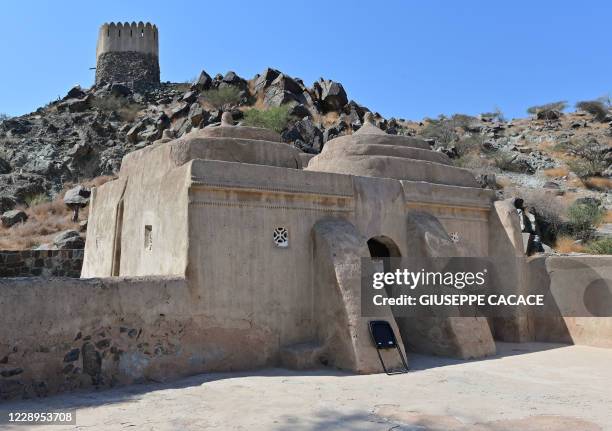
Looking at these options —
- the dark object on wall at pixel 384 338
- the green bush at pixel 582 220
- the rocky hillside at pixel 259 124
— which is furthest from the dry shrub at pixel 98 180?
the dark object on wall at pixel 384 338

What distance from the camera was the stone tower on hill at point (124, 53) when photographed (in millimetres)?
41812

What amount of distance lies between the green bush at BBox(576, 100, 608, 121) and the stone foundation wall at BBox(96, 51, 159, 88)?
113 feet

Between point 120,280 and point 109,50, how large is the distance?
3887 centimetres

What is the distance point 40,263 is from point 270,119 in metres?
19.1

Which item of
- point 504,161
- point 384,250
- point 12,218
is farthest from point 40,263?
point 504,161

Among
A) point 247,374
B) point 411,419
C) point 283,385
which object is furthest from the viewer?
point 247,374

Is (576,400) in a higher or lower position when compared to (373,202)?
lower

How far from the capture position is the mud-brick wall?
13.7 metres

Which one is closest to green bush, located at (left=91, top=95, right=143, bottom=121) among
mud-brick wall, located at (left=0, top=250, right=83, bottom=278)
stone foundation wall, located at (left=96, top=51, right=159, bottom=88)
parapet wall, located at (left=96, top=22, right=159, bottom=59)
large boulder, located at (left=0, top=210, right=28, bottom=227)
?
stone foundation wall, located at (left=96, top=51, right=159, bottom=88)

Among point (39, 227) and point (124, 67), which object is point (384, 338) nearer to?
point (39, 227)

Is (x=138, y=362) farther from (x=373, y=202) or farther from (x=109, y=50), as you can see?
(x=109, y=50)

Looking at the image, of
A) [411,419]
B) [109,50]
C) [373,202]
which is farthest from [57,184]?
[411,419]

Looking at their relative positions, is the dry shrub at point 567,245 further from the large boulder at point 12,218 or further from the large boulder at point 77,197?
the large boulder at point 12,218

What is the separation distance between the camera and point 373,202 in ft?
32.9
